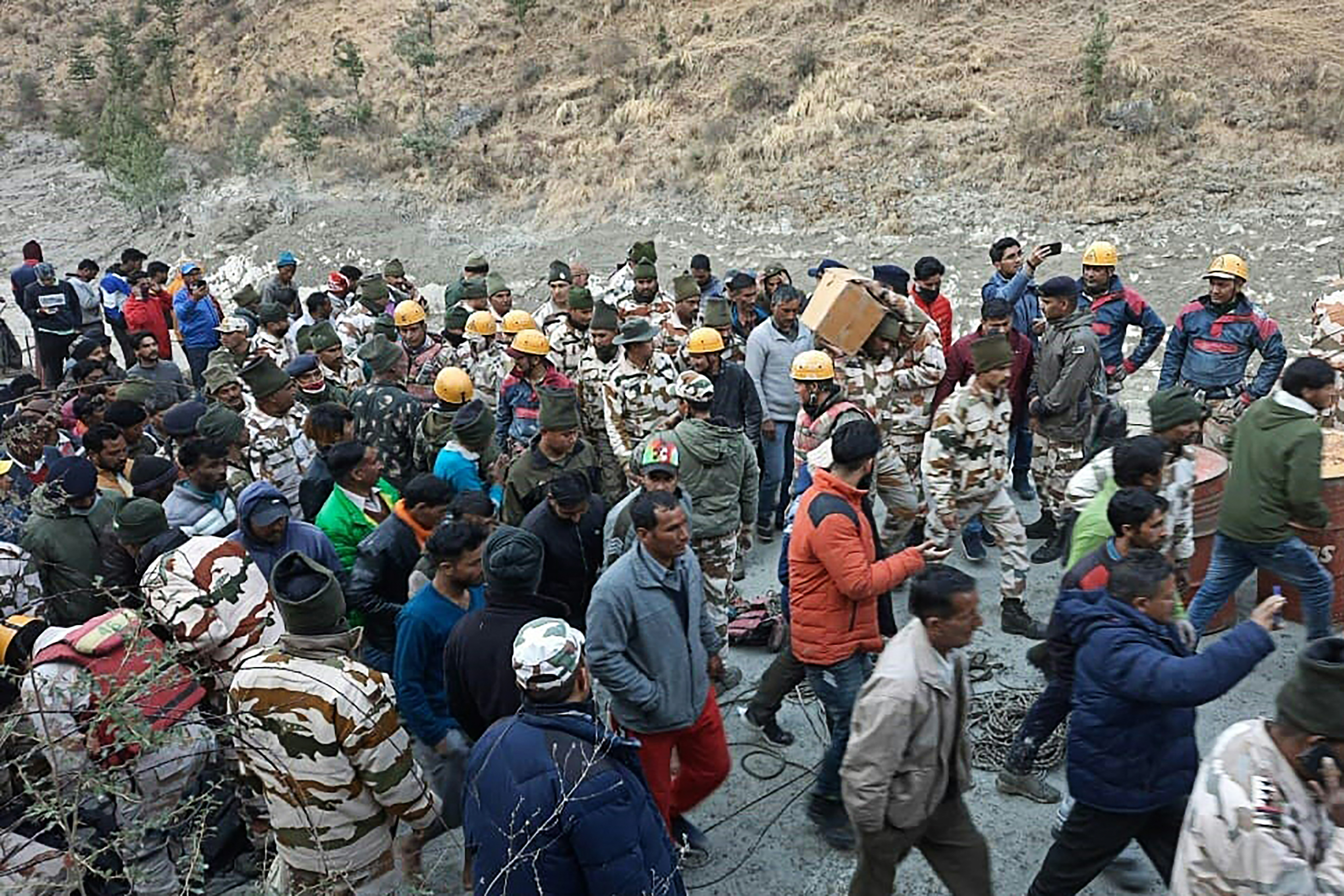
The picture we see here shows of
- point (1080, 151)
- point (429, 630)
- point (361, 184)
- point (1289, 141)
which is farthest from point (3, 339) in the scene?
point (1289, 141)

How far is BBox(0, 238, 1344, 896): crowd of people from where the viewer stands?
3.08m

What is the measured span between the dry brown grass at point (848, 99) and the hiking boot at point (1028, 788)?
12.7 metres

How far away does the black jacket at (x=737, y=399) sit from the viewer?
22.9 feet

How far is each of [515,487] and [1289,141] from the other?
15.2 meters

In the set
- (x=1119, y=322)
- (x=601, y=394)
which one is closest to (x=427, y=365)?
(x=601, y=394)

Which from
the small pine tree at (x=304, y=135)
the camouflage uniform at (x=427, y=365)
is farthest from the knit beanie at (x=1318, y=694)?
the small pine tree at (x=304, y=135)

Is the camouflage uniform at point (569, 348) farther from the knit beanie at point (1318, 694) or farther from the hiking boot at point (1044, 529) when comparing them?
the knit beanie at point (1318, 694)

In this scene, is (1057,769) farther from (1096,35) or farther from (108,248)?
(108,248)

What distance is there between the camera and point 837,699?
4.64 meters

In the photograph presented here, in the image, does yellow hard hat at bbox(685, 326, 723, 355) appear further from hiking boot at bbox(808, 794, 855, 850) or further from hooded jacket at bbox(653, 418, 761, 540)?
hiking boot at bbox(808, 794, 855, 850)

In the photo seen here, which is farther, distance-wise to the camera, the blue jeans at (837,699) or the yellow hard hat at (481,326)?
the yellow hard hat at (481,326)

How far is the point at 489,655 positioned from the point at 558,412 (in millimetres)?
1917

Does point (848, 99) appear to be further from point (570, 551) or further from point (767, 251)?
point (570, 551)

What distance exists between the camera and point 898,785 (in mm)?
3535
